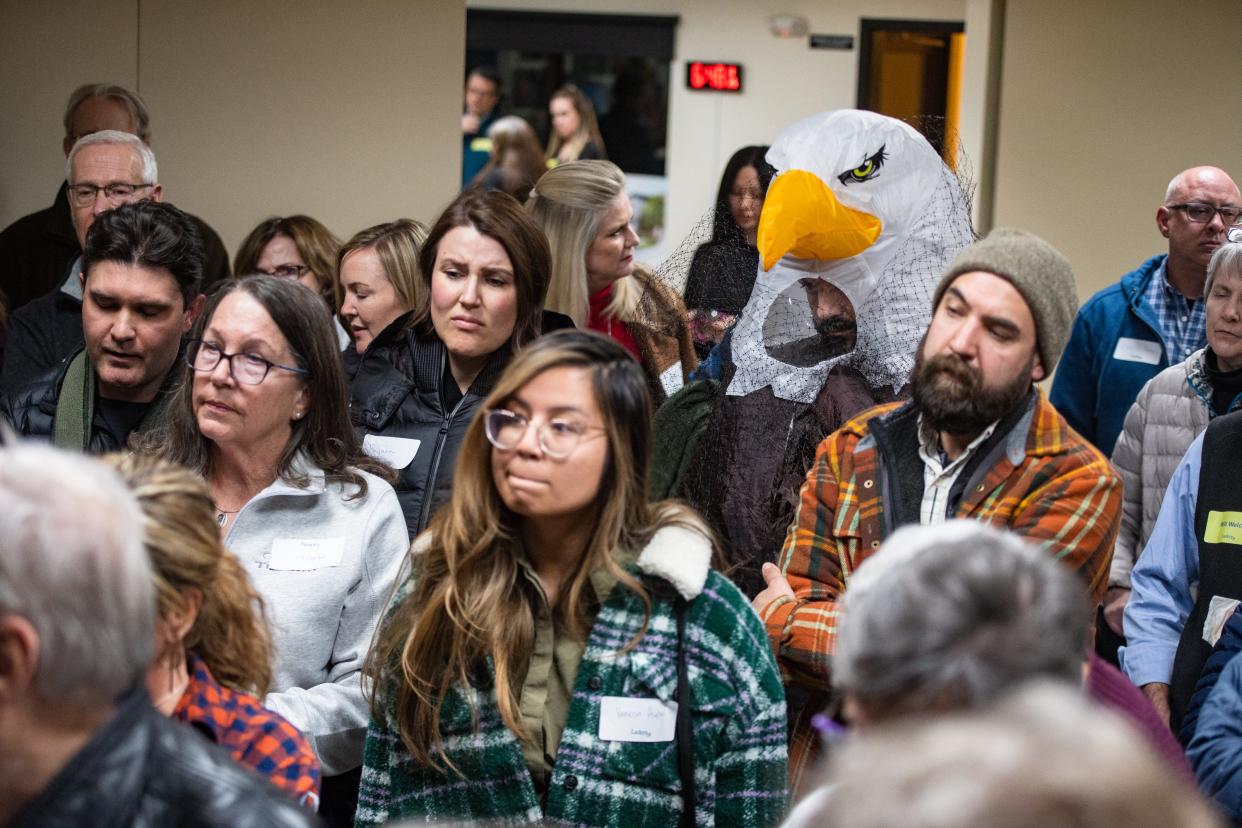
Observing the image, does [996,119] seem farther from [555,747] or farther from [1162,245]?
[555,747]

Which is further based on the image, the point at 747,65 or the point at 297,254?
the point at 747,65

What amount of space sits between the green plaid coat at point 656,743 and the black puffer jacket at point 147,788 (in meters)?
0.72

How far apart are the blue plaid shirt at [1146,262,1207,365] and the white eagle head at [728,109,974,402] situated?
61.2 inches

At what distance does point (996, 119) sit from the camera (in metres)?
6.70

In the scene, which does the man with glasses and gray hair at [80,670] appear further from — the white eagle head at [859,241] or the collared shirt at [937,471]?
the white eagle head at [859,241]

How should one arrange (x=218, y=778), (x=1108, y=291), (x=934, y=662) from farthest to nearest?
(x=1108, y=291) → (x=218, y=778) → (x=934, y=662)

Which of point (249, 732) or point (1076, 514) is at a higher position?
point (1076, 514)

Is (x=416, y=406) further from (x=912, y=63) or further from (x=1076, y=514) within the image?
(x=912, y=63)

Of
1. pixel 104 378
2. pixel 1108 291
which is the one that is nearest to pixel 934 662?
pixel 104 378

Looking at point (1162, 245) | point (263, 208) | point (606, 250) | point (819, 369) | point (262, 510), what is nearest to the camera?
point (262, 510)

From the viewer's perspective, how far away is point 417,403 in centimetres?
325

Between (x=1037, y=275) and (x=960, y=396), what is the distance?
25cm

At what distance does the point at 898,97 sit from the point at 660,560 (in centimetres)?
781

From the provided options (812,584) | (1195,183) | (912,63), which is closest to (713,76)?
(912,63)
